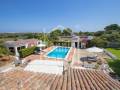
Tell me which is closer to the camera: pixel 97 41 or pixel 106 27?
pixel 97 41

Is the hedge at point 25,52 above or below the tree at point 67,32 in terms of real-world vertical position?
below

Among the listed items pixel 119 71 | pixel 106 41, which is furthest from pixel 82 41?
pixel 119 71

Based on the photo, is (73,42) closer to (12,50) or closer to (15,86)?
(12,50)

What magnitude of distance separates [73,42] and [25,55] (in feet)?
66.0

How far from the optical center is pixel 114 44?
41.6 metres

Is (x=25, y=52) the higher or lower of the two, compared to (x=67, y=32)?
lower

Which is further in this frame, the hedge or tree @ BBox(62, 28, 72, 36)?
tree @ BBox(62, 28, 72, 36)

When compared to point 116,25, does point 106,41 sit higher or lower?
lower

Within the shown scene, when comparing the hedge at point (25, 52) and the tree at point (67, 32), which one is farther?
the tree at point (67, 32)

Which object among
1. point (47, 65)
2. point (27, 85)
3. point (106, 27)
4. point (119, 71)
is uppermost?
point (106, 27)

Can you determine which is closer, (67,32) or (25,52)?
(25,52)

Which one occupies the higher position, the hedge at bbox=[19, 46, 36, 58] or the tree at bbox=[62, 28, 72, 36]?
the tree at bbox=[62, 28, 72, 36]

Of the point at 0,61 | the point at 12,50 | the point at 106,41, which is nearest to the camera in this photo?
the point at 0,61

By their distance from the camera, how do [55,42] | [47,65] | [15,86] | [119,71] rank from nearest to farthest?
[15,86], [47,65], [119,71], [55,42]
